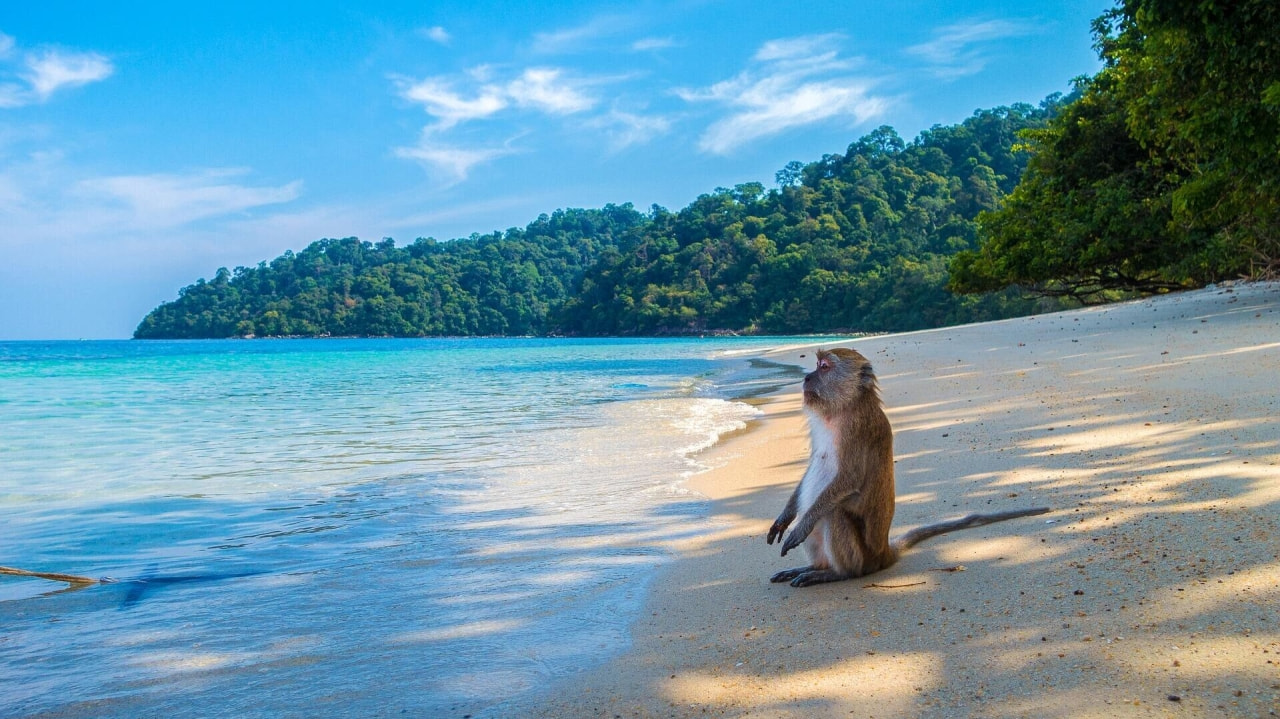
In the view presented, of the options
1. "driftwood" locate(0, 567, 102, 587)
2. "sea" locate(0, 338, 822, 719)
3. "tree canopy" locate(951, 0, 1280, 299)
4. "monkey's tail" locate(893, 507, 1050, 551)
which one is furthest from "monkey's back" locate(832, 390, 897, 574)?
"tree canopy" locate(951, 0, 1280, 299)

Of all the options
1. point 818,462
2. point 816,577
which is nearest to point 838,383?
point 818,462

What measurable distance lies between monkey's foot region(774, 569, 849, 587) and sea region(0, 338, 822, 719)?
784 millimetres

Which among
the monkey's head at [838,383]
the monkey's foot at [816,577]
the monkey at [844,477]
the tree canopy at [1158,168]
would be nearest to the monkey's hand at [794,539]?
the monkey at [844,477]

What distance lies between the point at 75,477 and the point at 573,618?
7.47 meters

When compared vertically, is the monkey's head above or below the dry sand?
above

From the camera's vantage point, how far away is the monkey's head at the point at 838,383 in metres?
3.45

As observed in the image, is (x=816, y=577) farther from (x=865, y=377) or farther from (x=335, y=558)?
(x=335, y=558)

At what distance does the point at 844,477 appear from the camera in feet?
11.2

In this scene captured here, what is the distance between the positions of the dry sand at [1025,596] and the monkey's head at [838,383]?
772 mm

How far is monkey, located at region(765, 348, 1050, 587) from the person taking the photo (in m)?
3.44

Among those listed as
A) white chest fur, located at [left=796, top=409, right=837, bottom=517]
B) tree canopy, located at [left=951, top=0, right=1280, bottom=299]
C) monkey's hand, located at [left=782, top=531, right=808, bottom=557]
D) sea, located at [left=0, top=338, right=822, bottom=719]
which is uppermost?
tree canopy, located at [left=951, top=0, right=1280, bottom=299]

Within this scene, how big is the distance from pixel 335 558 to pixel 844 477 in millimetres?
3130

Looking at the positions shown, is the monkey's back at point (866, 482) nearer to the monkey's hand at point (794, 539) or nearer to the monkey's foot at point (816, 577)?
the monkey's foot at point (816, 577)

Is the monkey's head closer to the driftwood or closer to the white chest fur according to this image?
the white chest fur
